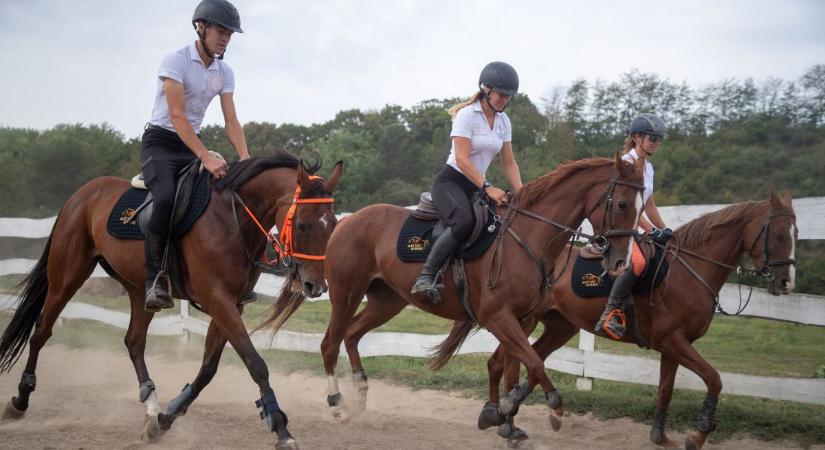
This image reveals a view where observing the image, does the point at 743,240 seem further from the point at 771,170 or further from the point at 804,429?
the point at 771,170

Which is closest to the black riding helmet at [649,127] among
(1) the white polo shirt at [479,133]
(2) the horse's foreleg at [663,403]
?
(1) the white polo shirt at [479,133]

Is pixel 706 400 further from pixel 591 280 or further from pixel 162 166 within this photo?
pixel 162 166

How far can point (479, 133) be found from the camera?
6.59 metres

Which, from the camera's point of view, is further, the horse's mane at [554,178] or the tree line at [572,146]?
the tree line at [572,146]

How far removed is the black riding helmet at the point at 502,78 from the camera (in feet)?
20.7

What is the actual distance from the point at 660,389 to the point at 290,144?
18258 millimetres

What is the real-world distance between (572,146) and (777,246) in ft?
43.0

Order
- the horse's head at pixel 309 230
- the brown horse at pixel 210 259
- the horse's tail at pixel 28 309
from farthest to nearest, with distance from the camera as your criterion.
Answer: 1. the horse's tail at pixel 28 309
2. the brown horse at pixel 210 259
3. the horse's head at pixel 309 230

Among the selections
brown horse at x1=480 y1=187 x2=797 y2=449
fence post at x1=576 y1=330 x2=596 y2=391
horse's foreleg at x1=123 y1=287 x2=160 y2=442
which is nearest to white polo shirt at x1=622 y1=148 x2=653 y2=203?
brown horse at x1=480 y1=187 x2=797 y2=449

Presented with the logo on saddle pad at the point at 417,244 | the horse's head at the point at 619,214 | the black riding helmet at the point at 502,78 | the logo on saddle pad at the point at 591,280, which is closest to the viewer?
the horse's head at the point at 619,214

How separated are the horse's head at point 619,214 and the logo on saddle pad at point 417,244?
166 centimetres

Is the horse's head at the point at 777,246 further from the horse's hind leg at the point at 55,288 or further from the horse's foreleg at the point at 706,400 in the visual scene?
the horse's hind leg at the point at 55,288

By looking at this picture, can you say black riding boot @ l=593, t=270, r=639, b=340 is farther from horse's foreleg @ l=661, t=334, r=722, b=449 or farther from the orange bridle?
the orange bridle

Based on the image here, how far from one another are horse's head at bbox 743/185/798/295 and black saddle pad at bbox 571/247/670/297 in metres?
0.82
